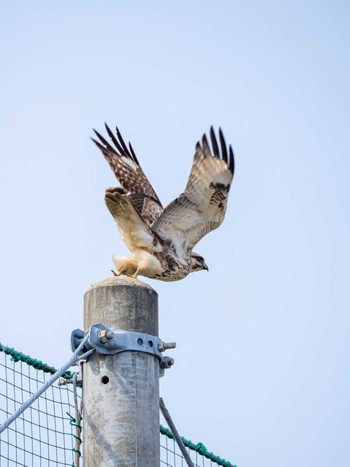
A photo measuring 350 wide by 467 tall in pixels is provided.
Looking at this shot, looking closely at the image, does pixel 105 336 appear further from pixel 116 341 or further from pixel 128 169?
pixel 128 169

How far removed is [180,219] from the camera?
26.2ft

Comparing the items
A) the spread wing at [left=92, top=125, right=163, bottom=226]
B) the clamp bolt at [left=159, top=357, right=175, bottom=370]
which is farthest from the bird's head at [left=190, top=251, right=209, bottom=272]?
the clamp bolt at [left=159, top=357, right=175, bottom=370]

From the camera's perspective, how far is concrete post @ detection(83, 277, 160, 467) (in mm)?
3479

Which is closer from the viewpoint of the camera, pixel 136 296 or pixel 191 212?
pixel 136 296

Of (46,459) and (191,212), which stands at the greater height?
(191,212)

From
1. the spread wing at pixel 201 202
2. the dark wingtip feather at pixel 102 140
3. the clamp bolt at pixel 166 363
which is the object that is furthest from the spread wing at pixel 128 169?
the clamp bolt at pixel 166 363

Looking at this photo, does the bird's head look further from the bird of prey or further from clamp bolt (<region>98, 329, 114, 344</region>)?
clamp bolt (<region>98, 329, 114, 344</region>)

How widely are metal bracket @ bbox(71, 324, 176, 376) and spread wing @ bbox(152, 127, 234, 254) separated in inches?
166

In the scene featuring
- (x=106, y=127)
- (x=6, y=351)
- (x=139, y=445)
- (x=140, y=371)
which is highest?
(x=106, y=127)

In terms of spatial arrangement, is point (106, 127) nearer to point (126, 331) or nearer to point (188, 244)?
point (188, 244)

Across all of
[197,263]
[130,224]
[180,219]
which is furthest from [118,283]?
[197,263]

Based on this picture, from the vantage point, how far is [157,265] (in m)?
7.23

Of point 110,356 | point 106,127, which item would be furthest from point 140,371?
point 106,127

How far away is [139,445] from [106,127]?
258 inches
